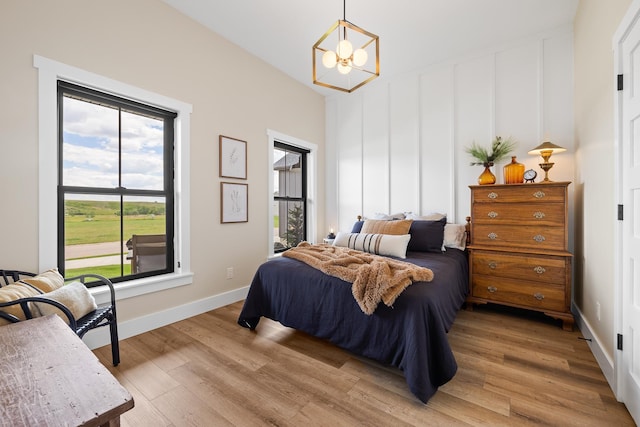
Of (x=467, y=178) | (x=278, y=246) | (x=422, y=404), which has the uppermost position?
(x=467, y=178)

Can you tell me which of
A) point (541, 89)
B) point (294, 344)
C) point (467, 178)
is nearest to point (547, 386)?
point (294, 344)

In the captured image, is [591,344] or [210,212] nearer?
[591,344]

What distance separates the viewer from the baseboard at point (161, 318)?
225 centimetres

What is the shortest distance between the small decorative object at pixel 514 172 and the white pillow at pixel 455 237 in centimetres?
70

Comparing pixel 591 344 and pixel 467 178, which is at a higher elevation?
pixel 467 178

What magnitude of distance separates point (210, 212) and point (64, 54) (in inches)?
67.7

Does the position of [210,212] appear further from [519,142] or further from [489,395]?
[519,142]

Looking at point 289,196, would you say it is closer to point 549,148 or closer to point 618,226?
point 549,148

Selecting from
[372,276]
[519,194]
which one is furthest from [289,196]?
[519,194]

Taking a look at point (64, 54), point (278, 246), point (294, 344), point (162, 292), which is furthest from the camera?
point (278, 246)

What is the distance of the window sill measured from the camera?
2.26 metres

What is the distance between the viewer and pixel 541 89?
3074 millimetres

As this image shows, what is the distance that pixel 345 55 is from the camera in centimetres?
210

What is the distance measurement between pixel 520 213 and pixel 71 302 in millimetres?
3695
